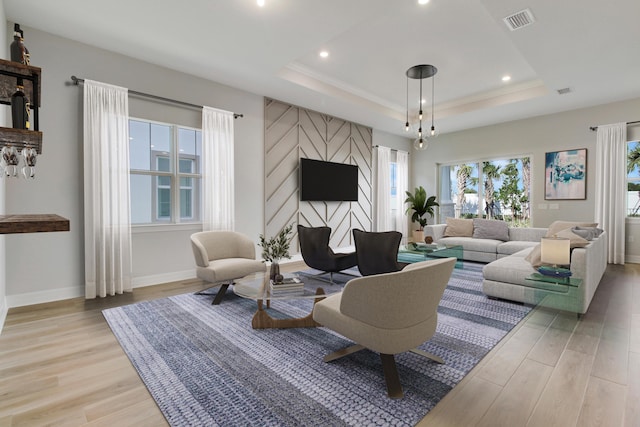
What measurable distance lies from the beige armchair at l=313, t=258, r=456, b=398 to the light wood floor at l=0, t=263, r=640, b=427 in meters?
0.36

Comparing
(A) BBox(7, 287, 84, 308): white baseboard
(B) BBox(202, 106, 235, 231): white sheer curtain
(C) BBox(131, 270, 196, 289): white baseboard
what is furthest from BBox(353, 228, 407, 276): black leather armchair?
(A) BBox(7, 287, 84, 308): white baseboard

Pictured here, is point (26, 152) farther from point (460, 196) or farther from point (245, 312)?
point (460, 196)

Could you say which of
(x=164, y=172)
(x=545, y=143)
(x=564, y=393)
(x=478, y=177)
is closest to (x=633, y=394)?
(x=564, y=393)

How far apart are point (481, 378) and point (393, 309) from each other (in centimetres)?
79

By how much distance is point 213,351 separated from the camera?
234 cm

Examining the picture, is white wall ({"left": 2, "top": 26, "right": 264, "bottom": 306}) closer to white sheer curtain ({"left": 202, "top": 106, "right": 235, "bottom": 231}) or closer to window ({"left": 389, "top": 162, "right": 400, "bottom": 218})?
white sheer curtain ({"left": 202, "top": 106, "right": 235, "bottom": 231})

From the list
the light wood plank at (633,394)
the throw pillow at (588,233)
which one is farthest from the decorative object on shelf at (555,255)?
the throw pillow at (588,233)

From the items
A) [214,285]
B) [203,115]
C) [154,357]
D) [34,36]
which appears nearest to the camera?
[154,357]

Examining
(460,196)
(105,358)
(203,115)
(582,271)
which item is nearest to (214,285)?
(105,358)

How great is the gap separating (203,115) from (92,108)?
1.36 meters

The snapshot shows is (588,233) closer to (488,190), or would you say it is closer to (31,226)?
(488,190)

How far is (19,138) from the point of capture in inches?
58.0

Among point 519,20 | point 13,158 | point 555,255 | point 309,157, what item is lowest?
point 555,255

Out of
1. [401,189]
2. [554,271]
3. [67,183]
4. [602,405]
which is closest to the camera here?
[602,405]
